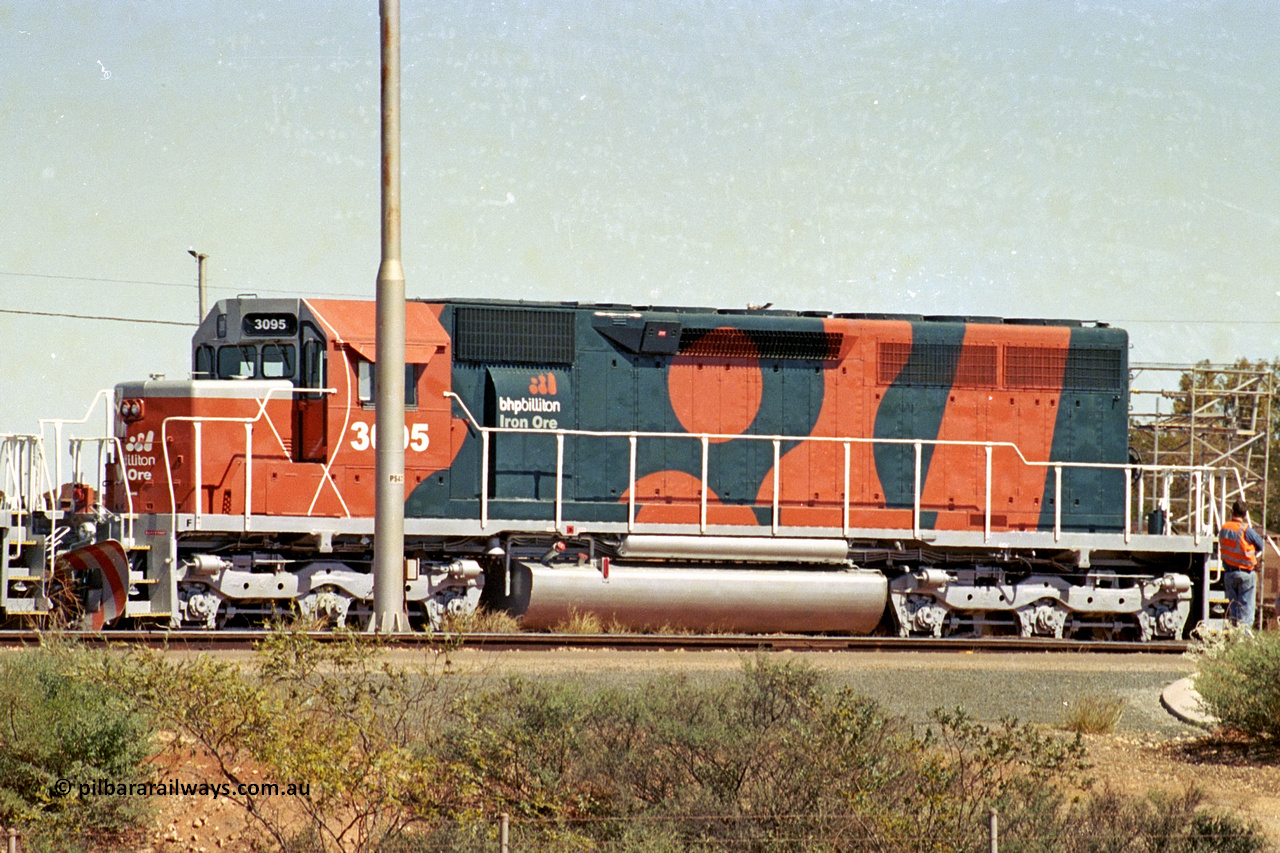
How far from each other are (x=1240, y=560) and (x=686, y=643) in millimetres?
6086

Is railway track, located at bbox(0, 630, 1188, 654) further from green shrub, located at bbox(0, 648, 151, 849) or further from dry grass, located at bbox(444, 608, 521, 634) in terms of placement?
green shrub, located at bbox(0, 648, 151, 849)

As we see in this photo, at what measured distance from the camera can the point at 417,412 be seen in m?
13.8

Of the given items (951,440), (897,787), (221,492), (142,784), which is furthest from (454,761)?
(951,440)

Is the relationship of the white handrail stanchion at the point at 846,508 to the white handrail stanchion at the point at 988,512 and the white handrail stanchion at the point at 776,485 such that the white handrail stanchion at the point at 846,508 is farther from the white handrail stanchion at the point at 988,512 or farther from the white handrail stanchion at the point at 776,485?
the white handrail stanchion at the point at 988,512

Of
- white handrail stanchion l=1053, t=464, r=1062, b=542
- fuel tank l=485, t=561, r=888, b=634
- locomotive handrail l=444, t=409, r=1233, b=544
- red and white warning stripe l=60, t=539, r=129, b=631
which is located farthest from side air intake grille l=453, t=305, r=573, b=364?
white handrail stanchion l=1053, t=464, r=1062, b=542

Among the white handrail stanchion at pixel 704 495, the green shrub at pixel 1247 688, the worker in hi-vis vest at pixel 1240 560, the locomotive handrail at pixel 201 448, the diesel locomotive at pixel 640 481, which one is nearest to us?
the green shrub at pixel 1247 688

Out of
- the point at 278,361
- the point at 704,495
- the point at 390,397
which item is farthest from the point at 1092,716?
the point at 278,361

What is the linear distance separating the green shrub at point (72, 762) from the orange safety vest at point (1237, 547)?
11474 mm

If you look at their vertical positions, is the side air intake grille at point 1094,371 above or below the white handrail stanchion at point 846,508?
above

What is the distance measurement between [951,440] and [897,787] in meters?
8.51

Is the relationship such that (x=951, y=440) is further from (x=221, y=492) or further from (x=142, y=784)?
(x=142, y=784)

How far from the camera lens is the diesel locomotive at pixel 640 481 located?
13188mm

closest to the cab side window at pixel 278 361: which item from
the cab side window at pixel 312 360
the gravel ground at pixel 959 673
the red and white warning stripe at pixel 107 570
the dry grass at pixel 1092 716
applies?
the cab side window at pixel 312 360

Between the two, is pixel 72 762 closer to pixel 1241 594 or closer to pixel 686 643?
pixel 686 643
